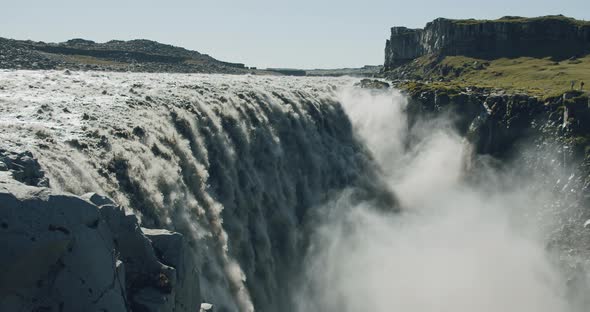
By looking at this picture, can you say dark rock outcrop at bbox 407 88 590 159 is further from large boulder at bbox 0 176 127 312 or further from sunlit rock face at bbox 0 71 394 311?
large boulder at bbox 0 176 127 312

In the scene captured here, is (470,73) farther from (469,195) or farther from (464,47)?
(469,195)

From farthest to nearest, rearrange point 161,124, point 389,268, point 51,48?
point 51,48 < point 389,268 < point 161,124

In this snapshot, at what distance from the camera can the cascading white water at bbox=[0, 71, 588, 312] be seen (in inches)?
1224

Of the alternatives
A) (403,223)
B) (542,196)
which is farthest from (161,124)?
(542,196)

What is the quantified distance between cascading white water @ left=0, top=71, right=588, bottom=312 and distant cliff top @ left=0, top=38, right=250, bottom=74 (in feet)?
138

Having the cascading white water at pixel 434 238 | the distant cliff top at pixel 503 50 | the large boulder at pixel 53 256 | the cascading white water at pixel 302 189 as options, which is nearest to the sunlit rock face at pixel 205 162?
the cascading white water at pixel 302 189

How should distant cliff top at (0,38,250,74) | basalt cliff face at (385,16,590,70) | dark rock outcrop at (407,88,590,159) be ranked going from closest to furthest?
dark rock outcrop at (407,88,590,159)
distant cliff top at (0,38,250,74)
basalt cliff face at (385,16,590,70)

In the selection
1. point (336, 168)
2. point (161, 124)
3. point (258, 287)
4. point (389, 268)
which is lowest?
point (389, 268)

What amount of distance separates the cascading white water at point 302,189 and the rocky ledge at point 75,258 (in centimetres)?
808

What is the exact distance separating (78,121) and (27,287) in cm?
2317

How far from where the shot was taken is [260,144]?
4956 cm

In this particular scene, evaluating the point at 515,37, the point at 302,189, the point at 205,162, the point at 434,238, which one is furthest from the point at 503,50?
the point at 205,162

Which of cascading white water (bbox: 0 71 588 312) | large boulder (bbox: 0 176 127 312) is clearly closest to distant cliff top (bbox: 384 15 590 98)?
cascading white water (bbox: 0 71 588 312)

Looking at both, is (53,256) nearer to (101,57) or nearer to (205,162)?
(205,162)
